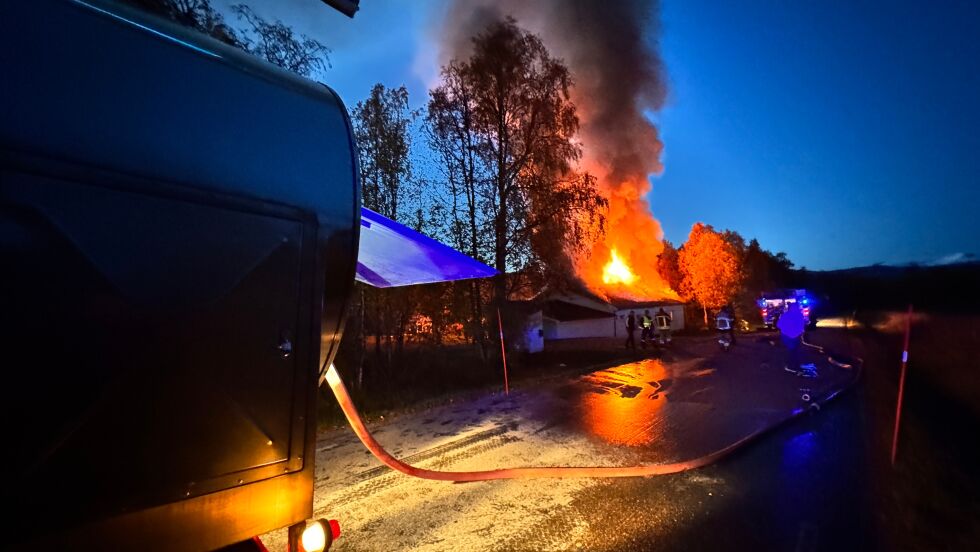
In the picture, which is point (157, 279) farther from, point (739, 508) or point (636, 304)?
point (636, 304)

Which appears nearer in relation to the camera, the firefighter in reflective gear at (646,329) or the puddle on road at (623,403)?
the puddle on road at (623,403)

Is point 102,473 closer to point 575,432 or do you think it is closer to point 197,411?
point 197,411

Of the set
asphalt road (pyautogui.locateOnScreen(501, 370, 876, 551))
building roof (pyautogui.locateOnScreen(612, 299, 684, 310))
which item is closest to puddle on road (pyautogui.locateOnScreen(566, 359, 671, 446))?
asphalt road (pyautogui.locateOnScreen(501, 370, 876, 551))

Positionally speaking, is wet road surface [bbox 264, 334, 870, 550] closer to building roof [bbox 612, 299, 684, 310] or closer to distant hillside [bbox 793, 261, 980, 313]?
distant hillside [bbox 793, 261, 980, 313]

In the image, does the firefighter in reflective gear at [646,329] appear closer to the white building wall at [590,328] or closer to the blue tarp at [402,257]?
the white building wall at [590,328]

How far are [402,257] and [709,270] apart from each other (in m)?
47.4

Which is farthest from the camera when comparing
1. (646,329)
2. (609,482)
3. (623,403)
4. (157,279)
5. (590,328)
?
(590,328)

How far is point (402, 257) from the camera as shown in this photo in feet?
16.4

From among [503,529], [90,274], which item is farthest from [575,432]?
[90,274]

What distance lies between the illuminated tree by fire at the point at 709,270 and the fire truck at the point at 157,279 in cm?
4978

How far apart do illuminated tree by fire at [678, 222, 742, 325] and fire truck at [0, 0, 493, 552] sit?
163 feet

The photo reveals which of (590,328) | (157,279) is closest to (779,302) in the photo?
(590,328)

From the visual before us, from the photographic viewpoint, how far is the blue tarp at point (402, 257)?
4.11 meters

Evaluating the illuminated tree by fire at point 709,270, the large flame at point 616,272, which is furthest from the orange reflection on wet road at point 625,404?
the illuminated tree by fire at point 709,270
